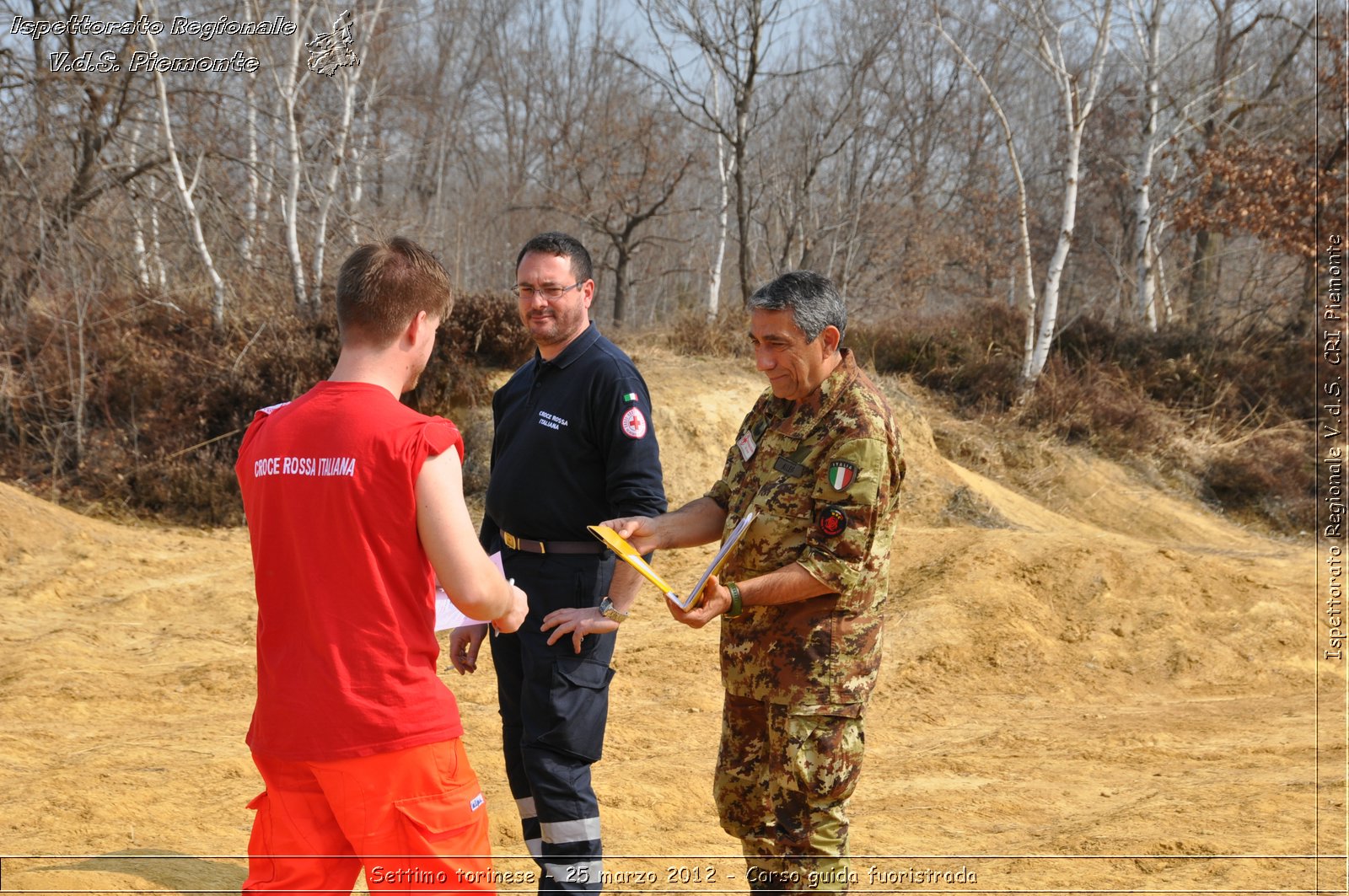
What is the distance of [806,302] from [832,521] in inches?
25.8

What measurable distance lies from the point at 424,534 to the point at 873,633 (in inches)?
59.6

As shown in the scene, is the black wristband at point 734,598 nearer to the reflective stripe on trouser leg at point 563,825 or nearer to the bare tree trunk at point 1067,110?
the reflective stripe on trouser leg at point 563,825

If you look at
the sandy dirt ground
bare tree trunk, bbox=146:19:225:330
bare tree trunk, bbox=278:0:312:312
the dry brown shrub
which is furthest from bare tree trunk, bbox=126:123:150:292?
the dry brown shrub

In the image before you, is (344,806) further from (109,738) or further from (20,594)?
(20,594)

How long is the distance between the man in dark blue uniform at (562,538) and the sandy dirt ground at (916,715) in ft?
3.93

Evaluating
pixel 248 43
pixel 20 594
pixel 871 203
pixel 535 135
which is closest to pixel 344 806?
pixel 20 594

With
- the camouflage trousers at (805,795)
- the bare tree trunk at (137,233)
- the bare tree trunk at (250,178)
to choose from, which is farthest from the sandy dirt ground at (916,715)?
the bare tree trunk at (250,178)

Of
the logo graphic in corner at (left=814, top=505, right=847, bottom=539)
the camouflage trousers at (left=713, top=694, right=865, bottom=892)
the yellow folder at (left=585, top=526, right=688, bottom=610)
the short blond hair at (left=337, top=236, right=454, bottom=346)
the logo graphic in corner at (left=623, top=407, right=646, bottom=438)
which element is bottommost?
the camouflage trousers at (left=713, top=694, right=865, bottom=892)

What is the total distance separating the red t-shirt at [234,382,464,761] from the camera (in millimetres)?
2387

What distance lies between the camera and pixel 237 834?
5121 millimetres

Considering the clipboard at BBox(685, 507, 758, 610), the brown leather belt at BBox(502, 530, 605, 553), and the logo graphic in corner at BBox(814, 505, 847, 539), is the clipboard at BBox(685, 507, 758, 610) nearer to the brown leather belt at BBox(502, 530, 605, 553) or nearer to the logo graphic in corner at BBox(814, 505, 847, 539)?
the logo graphic in corner at BBox(814, 505, 847, 539)

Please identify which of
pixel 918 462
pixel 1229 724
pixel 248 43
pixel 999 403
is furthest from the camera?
pixel 999 403

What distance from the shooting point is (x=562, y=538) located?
3.73 m

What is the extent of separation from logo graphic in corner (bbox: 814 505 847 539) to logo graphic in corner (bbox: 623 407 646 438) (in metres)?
0.80
